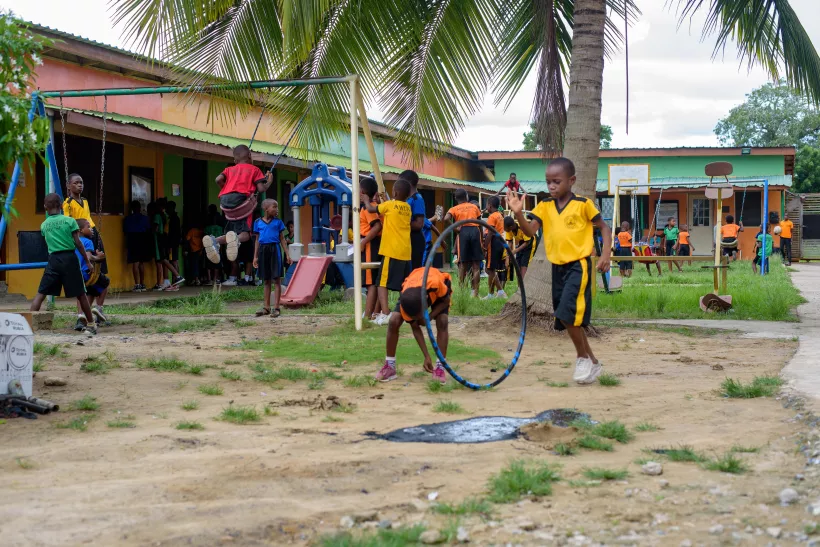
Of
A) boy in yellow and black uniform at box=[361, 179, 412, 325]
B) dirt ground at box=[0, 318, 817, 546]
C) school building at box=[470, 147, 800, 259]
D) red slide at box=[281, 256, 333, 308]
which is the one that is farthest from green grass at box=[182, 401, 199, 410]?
school building at box=[470, 147, 800, 259]

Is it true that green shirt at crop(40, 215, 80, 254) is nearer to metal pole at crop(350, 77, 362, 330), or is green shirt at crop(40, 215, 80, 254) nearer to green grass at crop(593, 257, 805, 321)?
metal pole at crop(350, 77, 362, 330)

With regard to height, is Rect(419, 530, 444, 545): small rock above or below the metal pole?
Answer: below

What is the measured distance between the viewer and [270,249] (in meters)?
12.0

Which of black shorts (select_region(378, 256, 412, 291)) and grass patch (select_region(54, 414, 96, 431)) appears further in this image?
black shorts (select_region(378, 256, 412, 291))

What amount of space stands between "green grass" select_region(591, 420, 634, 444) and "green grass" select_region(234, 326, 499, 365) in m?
3.02

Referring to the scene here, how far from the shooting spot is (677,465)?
4.34 meters

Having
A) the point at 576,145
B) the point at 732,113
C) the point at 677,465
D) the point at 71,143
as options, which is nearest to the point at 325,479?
the point at 677,465

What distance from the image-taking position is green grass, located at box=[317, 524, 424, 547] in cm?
322

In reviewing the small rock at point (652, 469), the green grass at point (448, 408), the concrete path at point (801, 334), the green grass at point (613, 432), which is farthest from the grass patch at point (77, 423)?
the concrete path at point (801, 334)

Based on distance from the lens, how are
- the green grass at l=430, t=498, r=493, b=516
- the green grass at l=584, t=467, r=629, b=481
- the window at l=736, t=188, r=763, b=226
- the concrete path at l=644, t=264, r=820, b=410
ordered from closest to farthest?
the green grass at l=430, t=498, r=493, b=516
the green grass at l=584, t=467, r=629, b=481
the concrete path at l=644, t=264, r=820, b=410
the window at l=736, t=188, r=763, b=226

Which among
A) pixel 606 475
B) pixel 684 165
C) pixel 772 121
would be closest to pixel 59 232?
pixel 606 475

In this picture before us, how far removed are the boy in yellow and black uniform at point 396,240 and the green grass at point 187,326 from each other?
2.55 metres

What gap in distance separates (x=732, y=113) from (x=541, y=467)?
6894cm

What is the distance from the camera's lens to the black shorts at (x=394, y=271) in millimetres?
9320
